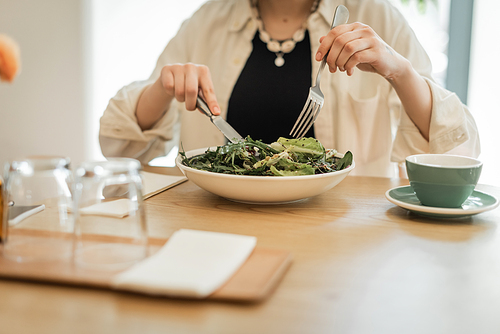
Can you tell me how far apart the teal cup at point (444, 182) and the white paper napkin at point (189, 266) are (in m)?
0.44

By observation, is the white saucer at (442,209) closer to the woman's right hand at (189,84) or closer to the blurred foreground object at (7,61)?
the woman's right hand at (189,84)

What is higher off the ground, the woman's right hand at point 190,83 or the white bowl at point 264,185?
the woman's right hand at point 190,83

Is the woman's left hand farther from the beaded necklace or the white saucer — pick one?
the beaded necklace

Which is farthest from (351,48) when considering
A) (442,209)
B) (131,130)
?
(131,130)

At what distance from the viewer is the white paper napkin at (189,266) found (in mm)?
515

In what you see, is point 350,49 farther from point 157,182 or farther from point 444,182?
point 157,182

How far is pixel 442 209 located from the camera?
87 cm

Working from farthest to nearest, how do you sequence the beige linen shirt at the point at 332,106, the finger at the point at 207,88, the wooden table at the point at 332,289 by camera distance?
the beige linen shirt at the point at 332,106 < the finger at the point at 207,88 < the wooden table at the point at 332,289

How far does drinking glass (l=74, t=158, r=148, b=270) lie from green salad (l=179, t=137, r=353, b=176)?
1.08 ft

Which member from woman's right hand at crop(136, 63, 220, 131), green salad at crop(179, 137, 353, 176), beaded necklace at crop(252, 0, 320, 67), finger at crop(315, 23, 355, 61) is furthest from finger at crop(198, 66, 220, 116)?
beaded necklace at crop(252, 0, 320, 67)

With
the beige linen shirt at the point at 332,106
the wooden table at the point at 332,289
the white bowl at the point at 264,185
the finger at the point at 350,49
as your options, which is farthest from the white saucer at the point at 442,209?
the beige linen shirt at the point at 332,106

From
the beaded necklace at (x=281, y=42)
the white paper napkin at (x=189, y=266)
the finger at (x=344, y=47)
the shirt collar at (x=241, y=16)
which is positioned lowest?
the white paper napkin at (x=189, y=266)

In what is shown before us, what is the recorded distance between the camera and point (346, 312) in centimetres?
52

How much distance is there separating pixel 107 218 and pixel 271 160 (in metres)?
0.39
